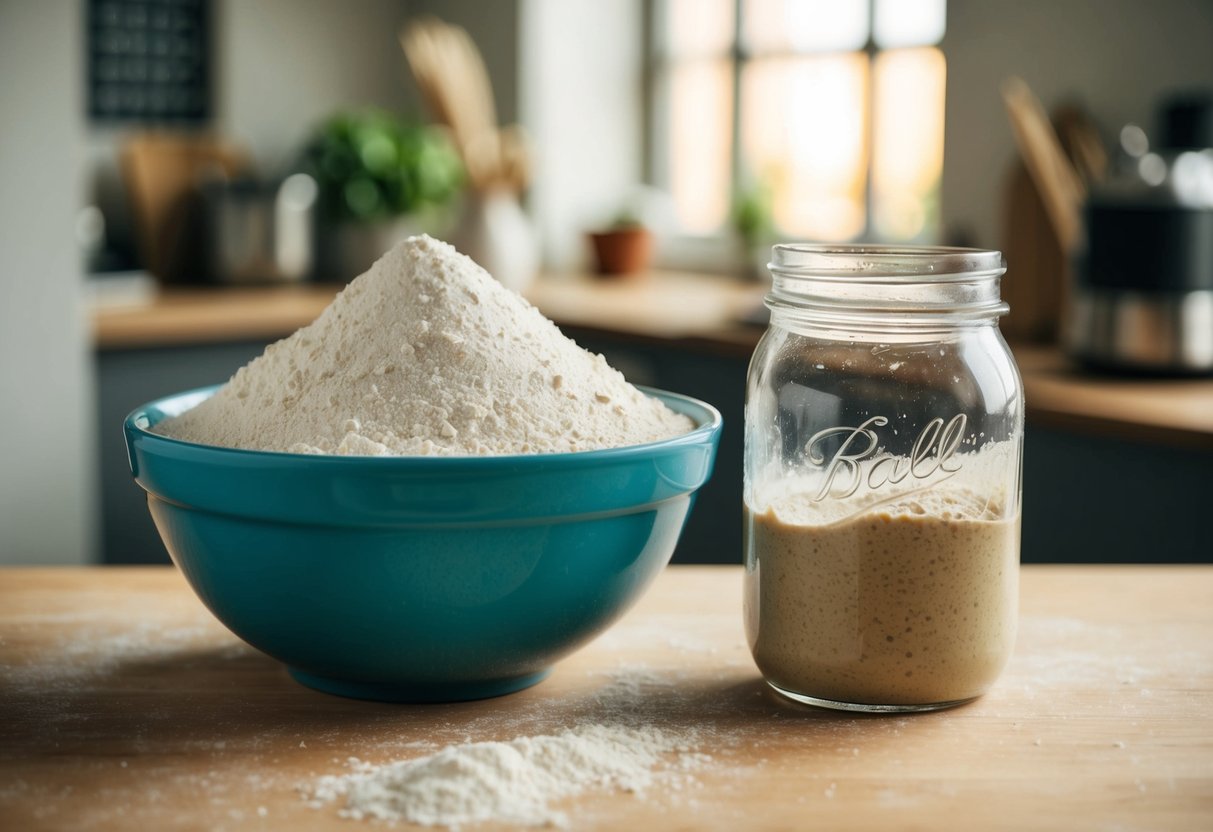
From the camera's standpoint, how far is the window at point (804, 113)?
2.77 metres

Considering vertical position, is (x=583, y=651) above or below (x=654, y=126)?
below

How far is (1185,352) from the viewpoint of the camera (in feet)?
5.99

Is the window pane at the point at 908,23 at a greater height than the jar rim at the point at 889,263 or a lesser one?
greater

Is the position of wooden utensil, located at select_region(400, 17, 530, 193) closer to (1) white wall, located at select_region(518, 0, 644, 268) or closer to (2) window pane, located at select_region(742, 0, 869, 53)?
(1) white wall, located at select_region(518, 0, 644, 268)

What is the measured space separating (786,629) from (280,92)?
2861 millimetres

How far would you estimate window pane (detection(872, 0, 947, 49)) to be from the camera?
8.91 feet

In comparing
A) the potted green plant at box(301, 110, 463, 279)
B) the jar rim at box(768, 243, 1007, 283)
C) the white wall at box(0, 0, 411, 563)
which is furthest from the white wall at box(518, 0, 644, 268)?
the jar rim at box(768, 243, 1007, 283)

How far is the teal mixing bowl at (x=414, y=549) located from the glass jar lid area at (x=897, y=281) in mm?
107

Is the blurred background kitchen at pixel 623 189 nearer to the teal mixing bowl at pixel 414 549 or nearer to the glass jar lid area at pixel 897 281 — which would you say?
the glass jar lid area at pixel 897 281

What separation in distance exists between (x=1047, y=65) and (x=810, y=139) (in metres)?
A: 0.78

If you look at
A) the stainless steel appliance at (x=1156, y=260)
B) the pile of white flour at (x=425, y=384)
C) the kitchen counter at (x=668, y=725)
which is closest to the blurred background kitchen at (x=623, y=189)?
the stainless steel appliance at (x=1156, y=260)

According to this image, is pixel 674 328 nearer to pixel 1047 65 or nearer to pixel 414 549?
pixel 1047 65

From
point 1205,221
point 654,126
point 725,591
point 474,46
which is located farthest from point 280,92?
point 725,591

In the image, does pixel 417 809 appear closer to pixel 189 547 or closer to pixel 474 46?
pixel 189 547
